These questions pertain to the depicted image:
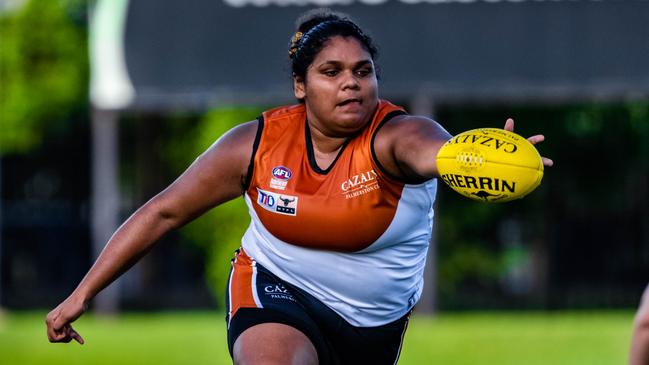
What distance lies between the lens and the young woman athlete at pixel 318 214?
234 inches

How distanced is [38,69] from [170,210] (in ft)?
69.1

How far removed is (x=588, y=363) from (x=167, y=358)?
391cm

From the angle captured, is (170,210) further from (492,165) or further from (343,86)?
(492,165)

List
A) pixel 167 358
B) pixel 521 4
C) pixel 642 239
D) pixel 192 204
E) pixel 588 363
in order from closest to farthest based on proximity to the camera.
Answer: pixel 192 204 → pixel 588 363 → pixel 167 358 → pixel 521 4 → pixel 642 239

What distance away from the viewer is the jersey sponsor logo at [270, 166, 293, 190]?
20.0 feet

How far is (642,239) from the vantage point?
72.8 ft

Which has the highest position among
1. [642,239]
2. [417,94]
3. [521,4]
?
[521,4]

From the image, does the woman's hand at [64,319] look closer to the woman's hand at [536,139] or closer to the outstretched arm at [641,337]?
the woman's hand at [536,139]

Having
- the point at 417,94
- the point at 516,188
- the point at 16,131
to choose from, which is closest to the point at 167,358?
the point at 417,94

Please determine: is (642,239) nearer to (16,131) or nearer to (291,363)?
(16,131)

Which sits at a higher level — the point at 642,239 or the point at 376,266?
the point at 376,266

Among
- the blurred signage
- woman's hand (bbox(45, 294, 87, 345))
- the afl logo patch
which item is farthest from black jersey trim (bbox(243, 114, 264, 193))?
the blurred signage


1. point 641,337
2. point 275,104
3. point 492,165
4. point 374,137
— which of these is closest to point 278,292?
point 374,137

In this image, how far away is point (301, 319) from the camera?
620 centimetres
